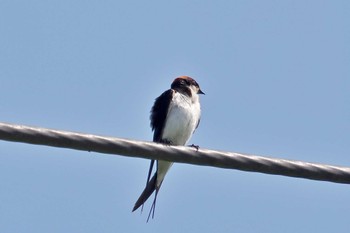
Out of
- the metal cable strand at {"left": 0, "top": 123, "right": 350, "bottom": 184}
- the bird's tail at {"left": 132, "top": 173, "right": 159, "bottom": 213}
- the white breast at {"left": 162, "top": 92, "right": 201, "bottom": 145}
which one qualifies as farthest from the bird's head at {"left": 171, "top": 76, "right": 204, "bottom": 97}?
the metal cable strand at {"left": 0, "top": 123, "right": 350, "bottom": 184}

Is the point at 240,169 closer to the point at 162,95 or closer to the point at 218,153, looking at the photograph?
the point at 218,153

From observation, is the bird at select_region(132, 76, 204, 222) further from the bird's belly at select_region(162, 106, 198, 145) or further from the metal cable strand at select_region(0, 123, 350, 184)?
the metal cable strand at select_region(0, 123, 350, 184)

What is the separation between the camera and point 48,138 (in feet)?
11.1

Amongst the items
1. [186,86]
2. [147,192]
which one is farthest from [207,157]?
[186,86]

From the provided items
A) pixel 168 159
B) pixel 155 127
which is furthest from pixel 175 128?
pixel 168 159

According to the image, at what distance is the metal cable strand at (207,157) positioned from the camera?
11.5ft

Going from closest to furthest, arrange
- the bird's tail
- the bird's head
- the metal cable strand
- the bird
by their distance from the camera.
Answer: the metal cable strand, the bird's tail, the bird, the bird's head

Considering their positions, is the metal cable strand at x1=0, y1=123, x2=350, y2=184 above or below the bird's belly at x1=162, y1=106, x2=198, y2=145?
below

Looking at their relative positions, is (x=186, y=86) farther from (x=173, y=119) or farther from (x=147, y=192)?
(x=147, y=192)

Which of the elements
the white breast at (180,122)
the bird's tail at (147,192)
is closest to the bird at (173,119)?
the white breast at (180,122)

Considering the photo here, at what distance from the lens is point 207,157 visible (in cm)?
375

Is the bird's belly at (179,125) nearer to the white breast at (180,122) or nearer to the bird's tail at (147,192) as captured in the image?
the white breast at (180,122)

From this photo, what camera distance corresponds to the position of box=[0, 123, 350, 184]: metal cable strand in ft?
11.5

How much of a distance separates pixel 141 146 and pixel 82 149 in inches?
10.7
